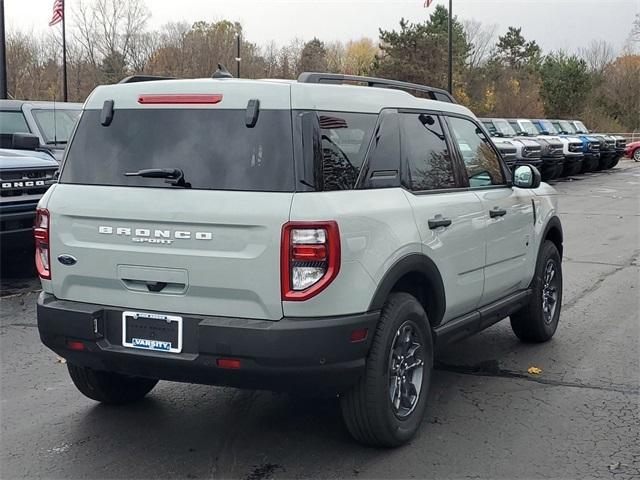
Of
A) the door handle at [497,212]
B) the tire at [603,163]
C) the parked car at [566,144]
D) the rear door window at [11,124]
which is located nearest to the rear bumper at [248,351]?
the door handle at [497,212]

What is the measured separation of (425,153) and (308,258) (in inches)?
55.9

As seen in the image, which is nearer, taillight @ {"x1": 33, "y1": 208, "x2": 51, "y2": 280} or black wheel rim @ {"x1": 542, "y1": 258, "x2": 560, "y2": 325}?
taillight @ {"x1": 33, "y1": 208, "x2": 51, "y2": 280}

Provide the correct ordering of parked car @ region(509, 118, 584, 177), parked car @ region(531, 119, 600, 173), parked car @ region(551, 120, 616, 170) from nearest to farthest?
parked car @ region(509, 118, 584, 177), parked car @ region(531, 119, 600, 173), parked car @ region(551, 120, 616, 170)

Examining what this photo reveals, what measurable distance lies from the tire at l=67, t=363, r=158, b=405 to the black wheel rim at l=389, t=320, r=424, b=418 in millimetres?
1631

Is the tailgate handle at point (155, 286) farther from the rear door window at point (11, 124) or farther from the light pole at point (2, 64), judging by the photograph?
the light pole at point (2, 64)

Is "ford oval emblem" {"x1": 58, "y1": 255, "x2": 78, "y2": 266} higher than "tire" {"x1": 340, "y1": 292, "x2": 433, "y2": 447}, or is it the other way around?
"ford oval emblem" {"x1": 58, "y1": 255, "x2": 78, "y2": 266}

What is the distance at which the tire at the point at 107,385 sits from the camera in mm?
4512

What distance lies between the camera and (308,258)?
11.5 feet

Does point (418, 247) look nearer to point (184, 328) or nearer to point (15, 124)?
point (184, 328)

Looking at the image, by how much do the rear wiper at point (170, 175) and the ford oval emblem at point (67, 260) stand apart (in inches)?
22.2

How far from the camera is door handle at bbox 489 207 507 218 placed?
505 centimetres

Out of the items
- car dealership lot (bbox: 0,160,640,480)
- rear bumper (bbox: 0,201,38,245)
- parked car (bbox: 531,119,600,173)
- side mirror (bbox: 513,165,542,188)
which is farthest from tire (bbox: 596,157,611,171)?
side mirror (bbox: 513,165,542,188)

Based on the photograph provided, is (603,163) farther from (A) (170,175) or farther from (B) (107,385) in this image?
(A) (170,175)

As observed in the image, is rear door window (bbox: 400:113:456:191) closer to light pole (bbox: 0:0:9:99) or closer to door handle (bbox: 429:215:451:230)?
door handle (bbox: 429:215:451:230)
